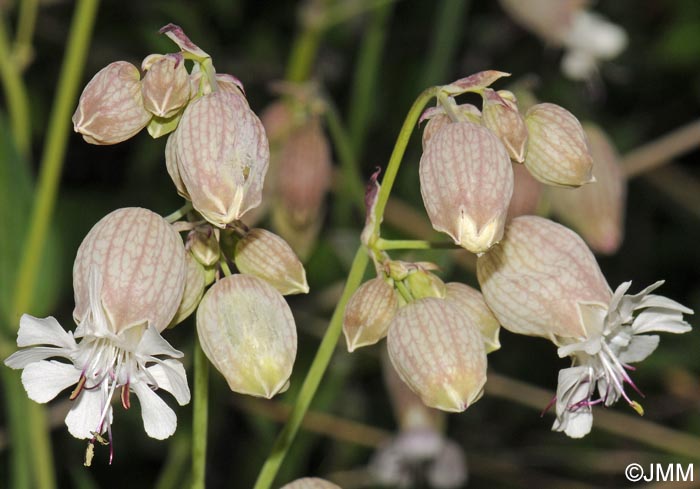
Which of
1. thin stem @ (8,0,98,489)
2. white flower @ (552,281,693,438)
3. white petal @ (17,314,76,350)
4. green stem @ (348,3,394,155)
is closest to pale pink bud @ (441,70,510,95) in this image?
white flower @ (552,281,693,438)

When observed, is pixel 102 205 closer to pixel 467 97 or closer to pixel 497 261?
pixel 467 97

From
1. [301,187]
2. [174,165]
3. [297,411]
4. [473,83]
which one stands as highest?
[473,83]

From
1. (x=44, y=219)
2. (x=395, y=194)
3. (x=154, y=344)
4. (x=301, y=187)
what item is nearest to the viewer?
(x=154, y=344)

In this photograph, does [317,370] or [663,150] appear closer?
[317,370]

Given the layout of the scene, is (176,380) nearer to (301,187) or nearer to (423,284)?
(423,284)

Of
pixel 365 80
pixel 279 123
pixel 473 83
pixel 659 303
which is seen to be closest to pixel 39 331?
pixel 473 83

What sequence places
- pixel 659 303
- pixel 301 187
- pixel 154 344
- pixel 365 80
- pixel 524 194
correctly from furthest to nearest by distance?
pixel 365 80, pixel 301 187, pixel 524 194, pixel 659 303, pixel 154 344
